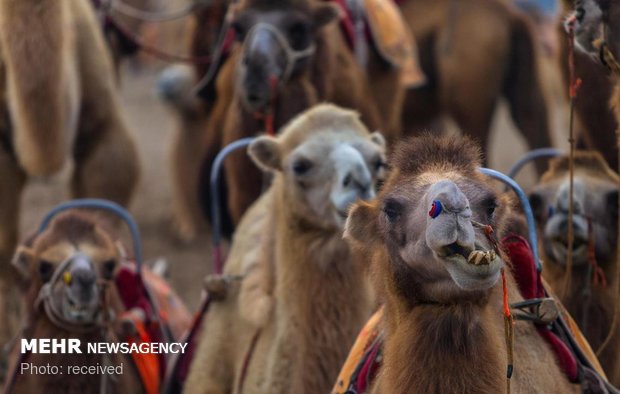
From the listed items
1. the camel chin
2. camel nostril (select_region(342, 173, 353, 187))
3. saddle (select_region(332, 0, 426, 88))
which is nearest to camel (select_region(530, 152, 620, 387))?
camel nostril (select_region(342, 173, 353, 187))

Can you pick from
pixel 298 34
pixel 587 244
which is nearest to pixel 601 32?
pixel 587 244

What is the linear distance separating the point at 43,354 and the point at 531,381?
2006 millimetres

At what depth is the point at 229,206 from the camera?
263 inches

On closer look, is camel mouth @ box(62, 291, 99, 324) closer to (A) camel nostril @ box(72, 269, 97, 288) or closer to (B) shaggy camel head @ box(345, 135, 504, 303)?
(A) camel nostril @ box(72, 269, 97, 288)

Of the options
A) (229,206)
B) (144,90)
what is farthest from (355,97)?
(144,90)

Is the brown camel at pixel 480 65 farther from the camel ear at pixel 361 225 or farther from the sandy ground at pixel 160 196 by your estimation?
the camel ear at pixel 361 225

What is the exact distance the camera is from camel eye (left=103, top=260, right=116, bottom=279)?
5094 millimetres

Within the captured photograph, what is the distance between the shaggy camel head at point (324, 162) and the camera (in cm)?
467

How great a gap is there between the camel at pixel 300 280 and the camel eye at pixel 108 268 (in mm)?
428

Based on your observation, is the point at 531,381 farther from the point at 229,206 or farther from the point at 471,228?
the point at 229,206

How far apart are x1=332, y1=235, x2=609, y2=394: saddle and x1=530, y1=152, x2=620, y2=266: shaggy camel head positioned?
65cm

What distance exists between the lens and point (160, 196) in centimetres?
1203

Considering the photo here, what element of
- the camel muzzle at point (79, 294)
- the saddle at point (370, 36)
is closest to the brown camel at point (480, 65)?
the saddle at point (370, 36)

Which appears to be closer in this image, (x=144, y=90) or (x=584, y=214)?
Answer: (x=584, y=214)
